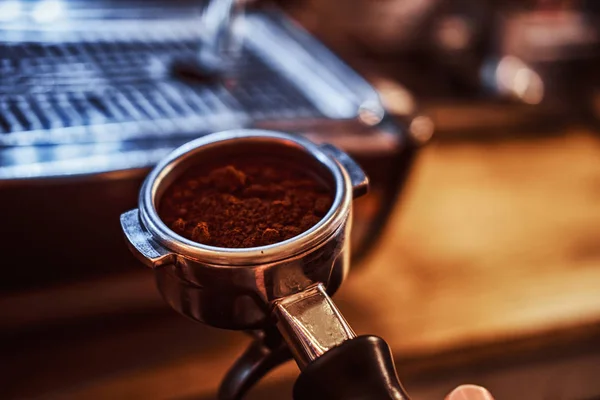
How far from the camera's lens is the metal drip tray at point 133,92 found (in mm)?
1023

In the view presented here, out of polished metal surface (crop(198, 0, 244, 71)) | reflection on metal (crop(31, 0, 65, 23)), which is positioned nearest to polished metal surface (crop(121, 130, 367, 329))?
polished metal surface (crop(198, 0, 244, 71))

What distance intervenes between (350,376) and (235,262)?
0.52 feet

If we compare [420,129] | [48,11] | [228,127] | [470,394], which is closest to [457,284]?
[420,129]

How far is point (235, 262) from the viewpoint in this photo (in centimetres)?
55

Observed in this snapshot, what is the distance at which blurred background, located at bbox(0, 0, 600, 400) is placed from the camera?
104cm

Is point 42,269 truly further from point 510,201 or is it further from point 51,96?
point 510,201

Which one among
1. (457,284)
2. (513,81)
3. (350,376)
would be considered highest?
(350,376)

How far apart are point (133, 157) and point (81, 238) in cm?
18

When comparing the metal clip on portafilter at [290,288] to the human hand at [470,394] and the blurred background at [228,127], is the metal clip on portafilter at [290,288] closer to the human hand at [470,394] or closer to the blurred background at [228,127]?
the human hand at [470,394]

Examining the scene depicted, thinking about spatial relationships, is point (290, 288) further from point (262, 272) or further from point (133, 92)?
point (133, 92)

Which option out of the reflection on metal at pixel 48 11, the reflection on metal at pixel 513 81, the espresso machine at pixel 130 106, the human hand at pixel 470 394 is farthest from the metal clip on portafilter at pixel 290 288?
the reflection on metal at pixel 513 81

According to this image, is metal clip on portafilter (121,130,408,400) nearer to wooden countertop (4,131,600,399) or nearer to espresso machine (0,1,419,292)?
espresso machine (0,1,419,292)

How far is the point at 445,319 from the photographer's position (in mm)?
1398

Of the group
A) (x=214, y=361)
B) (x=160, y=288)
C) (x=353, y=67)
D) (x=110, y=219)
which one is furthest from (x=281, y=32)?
(x=160, y=288)
